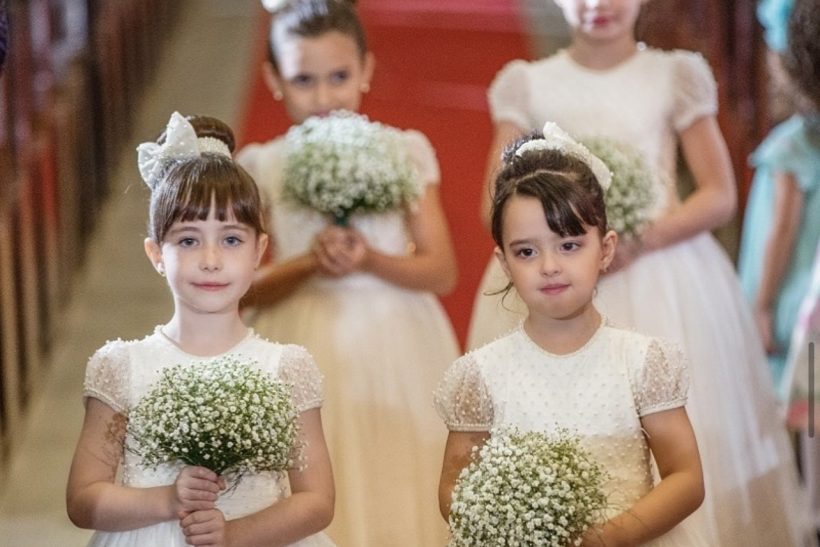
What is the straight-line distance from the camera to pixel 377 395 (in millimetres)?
4777

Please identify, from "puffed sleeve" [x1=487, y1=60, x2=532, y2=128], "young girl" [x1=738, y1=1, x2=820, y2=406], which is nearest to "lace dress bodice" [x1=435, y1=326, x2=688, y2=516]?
"puffed sleeve" [x1=487, y1=60, x2=532, y2=128]

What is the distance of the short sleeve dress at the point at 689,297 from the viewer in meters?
4.68

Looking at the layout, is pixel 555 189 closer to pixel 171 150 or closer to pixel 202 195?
pixel 202 195

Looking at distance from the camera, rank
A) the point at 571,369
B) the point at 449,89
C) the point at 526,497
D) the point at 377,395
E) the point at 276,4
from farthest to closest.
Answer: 1. the point at 449,89
2. the point at 276,4
3. the point at 377,395
4. the point at 571,369
5. the point at 526,497

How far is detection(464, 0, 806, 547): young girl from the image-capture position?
4.69 m

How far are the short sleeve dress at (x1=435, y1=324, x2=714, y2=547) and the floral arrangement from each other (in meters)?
0.70

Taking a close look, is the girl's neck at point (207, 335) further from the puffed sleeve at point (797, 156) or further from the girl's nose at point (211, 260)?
the puffed sleeve at point (797, 156)

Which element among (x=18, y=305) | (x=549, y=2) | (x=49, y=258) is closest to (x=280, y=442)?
(x=18, y=305)

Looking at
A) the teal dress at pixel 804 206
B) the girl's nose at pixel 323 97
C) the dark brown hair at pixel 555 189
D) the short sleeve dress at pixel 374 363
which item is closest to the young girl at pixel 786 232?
the teal dress at pixel 804 206

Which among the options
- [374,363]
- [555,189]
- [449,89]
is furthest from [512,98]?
[449,89]

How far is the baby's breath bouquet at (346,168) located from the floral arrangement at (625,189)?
63 centimetres

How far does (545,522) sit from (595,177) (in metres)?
0.89

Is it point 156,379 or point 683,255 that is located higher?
point 683,255

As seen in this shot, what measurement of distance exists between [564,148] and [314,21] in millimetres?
1459
